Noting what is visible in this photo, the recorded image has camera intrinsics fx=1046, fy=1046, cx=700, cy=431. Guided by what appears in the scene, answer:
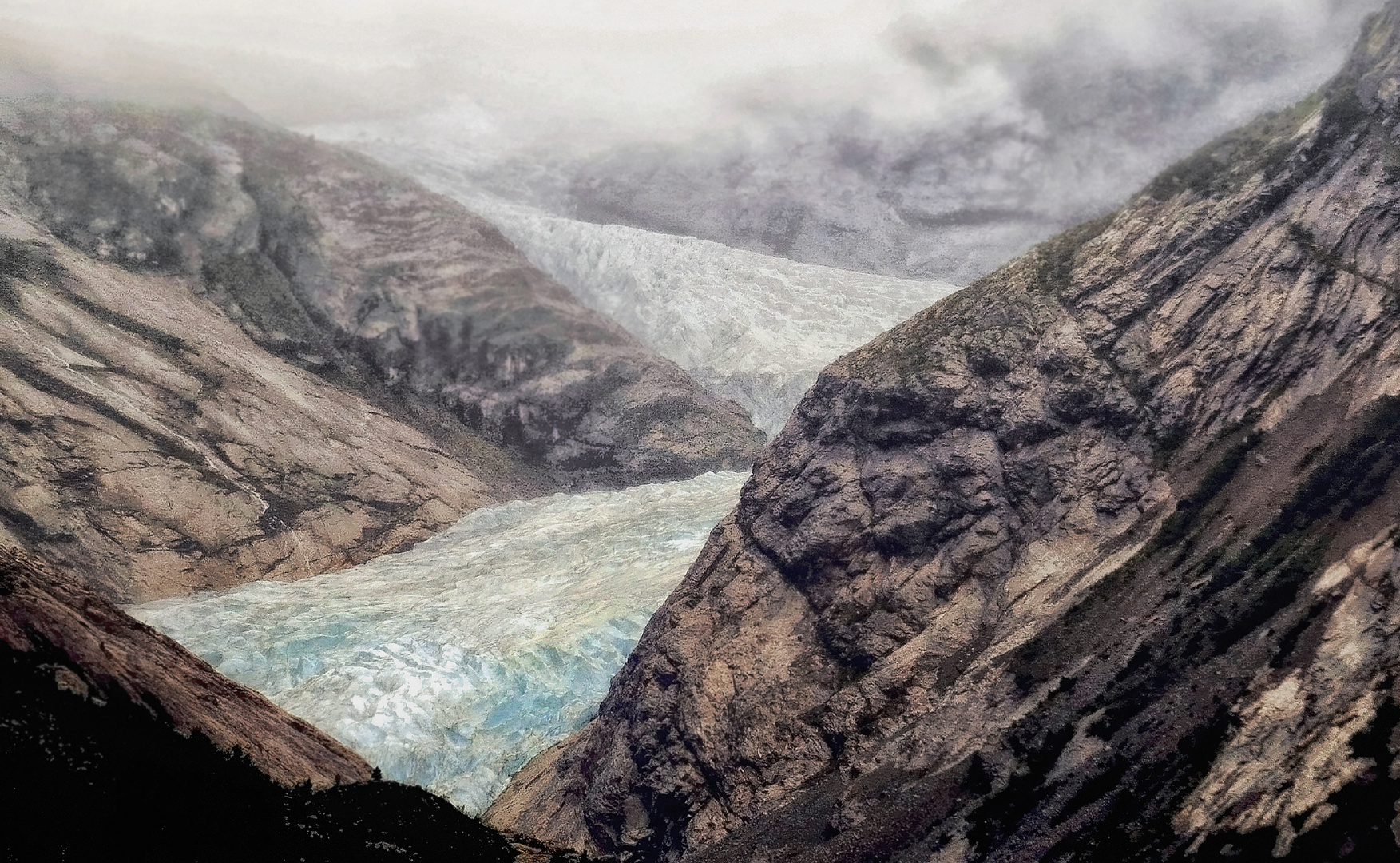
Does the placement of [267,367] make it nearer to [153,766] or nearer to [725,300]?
[725,300]

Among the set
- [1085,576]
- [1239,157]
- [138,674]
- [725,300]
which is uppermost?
[1239,157]

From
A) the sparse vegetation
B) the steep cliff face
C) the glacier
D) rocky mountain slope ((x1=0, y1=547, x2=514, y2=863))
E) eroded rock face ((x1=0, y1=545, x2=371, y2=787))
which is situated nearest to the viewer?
rocky mountain slope ((x1=0, y1=547, x2=514, y2=863))

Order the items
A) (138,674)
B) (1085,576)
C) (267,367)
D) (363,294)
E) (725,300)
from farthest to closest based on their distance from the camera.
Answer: (725,300) < (363,294) < (267,367) < (1085,576) < (138,674)

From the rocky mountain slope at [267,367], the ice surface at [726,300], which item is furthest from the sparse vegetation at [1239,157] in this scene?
the ice surface at [726,300]

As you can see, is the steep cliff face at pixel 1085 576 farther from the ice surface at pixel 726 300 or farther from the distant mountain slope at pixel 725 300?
the ice surface at pixel 726 300

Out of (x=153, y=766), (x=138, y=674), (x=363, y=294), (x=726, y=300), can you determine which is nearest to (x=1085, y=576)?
(x=153, y=766)

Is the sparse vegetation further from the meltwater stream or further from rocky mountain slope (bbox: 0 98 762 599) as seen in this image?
rocky mountain slope (bbox: 0 98 762 599)

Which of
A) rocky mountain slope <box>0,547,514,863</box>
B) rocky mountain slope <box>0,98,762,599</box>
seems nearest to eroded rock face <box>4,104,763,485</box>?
rocky mountain slope <box>0,98,762,599</box>
